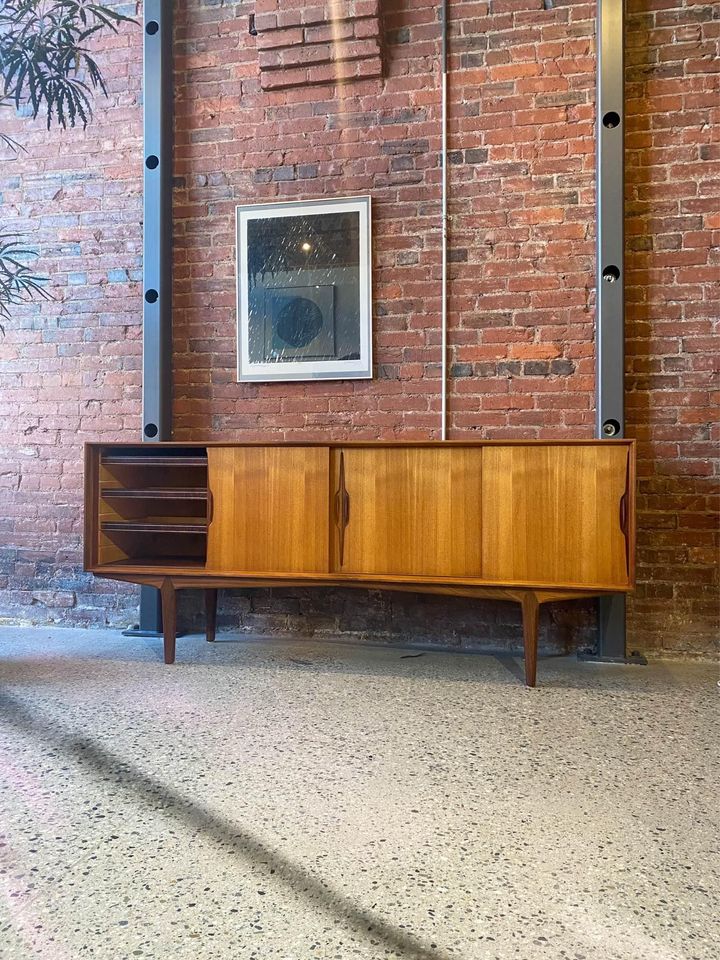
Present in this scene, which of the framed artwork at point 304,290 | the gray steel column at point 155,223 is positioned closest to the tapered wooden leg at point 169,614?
the gray steel column at point 155,223

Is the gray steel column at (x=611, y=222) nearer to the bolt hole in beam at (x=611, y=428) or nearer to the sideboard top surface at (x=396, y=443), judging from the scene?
the bolt hole in beam at (x=611, y=428)

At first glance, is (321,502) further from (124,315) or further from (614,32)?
(614,32)

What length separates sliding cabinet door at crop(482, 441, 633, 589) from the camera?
2338mm

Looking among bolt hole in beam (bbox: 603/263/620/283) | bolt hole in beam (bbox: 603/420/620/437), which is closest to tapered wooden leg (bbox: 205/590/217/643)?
bolt hole in beam (bbox: 603/420/620/437)

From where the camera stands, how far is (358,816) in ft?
4.85

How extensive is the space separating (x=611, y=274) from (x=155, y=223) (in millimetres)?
2162

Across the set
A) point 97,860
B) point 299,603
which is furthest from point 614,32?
point 97,860

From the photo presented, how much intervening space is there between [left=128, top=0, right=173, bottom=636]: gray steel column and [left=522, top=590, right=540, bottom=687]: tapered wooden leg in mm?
1795

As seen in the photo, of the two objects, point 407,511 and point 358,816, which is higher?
point 407,511

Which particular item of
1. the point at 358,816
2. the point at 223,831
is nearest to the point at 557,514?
the point at 358,816

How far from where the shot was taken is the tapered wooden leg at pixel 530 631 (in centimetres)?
241

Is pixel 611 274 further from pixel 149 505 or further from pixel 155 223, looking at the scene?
pixel 149 505

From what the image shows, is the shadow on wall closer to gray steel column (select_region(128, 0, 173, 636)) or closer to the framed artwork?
gray steel column (select_region(128, 0, 173, 636))

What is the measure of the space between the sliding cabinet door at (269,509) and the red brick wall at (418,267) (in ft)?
1.82
